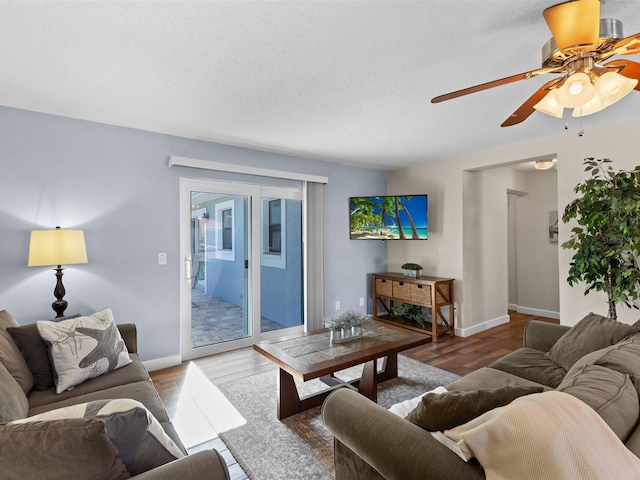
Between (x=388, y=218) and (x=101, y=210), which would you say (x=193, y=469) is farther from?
(x=388, y=218)

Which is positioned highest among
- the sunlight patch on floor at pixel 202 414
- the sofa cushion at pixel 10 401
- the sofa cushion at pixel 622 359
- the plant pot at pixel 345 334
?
the sofa cushion at pixel 622 359

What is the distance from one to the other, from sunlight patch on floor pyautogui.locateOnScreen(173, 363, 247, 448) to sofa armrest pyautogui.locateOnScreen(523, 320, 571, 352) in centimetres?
222

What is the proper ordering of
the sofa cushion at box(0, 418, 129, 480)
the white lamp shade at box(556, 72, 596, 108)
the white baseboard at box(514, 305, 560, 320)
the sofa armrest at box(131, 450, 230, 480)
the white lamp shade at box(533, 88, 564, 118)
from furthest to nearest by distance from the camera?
1. the white baseboard at box(514, 305, 560, 320)
2. the white lamp shade at box(533, 88, 564, 118)
3. the white lamp shade at box(556, 72, 596, 108)
4. the sofa armrest at box(131, 450, 230, 480)
5. the sofa cushion at box(0, 418, 129, 480)

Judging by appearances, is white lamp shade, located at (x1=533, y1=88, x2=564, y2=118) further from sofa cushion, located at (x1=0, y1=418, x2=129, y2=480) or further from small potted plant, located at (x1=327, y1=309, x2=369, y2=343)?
sofa cushion, located at (x1=0, y1=418, x2=129, y2=480)

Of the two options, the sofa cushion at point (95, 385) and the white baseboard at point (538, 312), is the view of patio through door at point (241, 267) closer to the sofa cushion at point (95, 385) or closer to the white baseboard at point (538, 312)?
the sofa cushion at point (95, 385)

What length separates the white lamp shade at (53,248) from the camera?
2441 millimetres

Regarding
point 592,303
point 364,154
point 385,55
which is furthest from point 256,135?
point 592,303

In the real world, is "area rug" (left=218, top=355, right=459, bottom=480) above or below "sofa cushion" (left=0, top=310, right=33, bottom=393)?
below

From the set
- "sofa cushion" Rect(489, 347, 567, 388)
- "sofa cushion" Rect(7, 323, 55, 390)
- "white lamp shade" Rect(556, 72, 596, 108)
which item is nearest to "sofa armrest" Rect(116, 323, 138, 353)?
"sofa cushion" Rect(7, 323, 55, 390)

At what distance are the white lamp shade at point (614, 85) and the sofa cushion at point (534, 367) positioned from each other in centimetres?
157

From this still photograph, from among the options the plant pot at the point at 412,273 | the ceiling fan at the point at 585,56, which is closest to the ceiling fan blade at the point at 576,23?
the ceiling fan at the point at 585,56

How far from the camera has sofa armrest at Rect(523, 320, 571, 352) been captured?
7.99ft

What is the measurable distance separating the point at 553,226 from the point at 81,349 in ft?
20.3

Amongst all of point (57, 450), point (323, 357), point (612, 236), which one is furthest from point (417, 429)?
point (612, 236)
